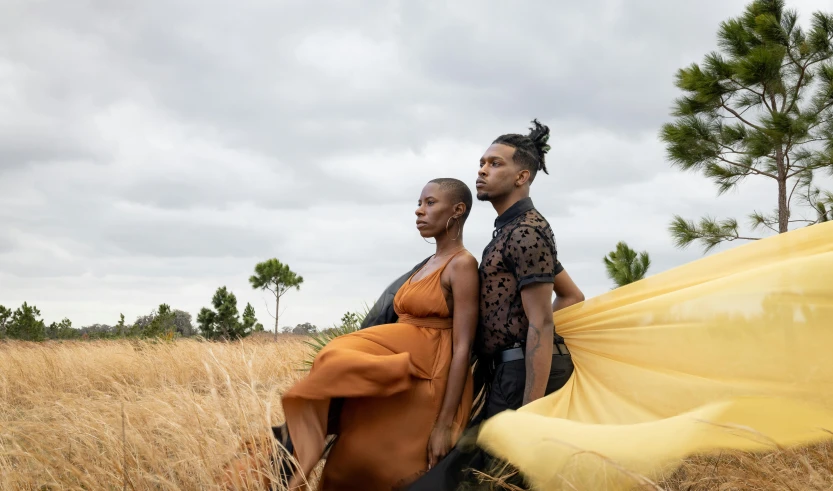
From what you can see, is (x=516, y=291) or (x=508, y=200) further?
(x=508, y=200)

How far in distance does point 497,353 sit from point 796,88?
16.6 meters

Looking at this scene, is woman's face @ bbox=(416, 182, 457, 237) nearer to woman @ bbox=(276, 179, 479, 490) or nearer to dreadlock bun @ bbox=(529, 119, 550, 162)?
woman @ bbox=(276, 179, 479, 490)

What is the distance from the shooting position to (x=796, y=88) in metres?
16.4

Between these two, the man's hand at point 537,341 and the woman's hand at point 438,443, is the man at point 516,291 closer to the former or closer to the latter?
the man's hand at point 537,341

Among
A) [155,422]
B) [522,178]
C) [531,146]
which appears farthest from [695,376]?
[155,422]

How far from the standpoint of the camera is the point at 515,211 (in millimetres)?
3104

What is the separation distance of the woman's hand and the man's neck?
99 cm

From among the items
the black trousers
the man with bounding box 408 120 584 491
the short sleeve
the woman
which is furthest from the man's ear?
the black trousers

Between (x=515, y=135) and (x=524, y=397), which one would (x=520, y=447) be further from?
(x=515, y=135)

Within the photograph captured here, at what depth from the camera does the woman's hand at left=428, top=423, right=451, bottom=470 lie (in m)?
2.89

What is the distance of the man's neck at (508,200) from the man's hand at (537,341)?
49cm

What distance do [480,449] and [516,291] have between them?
0.67 metres

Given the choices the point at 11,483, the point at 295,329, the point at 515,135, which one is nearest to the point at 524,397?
the point at 515,135

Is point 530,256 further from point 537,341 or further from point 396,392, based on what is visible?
point 396,392
